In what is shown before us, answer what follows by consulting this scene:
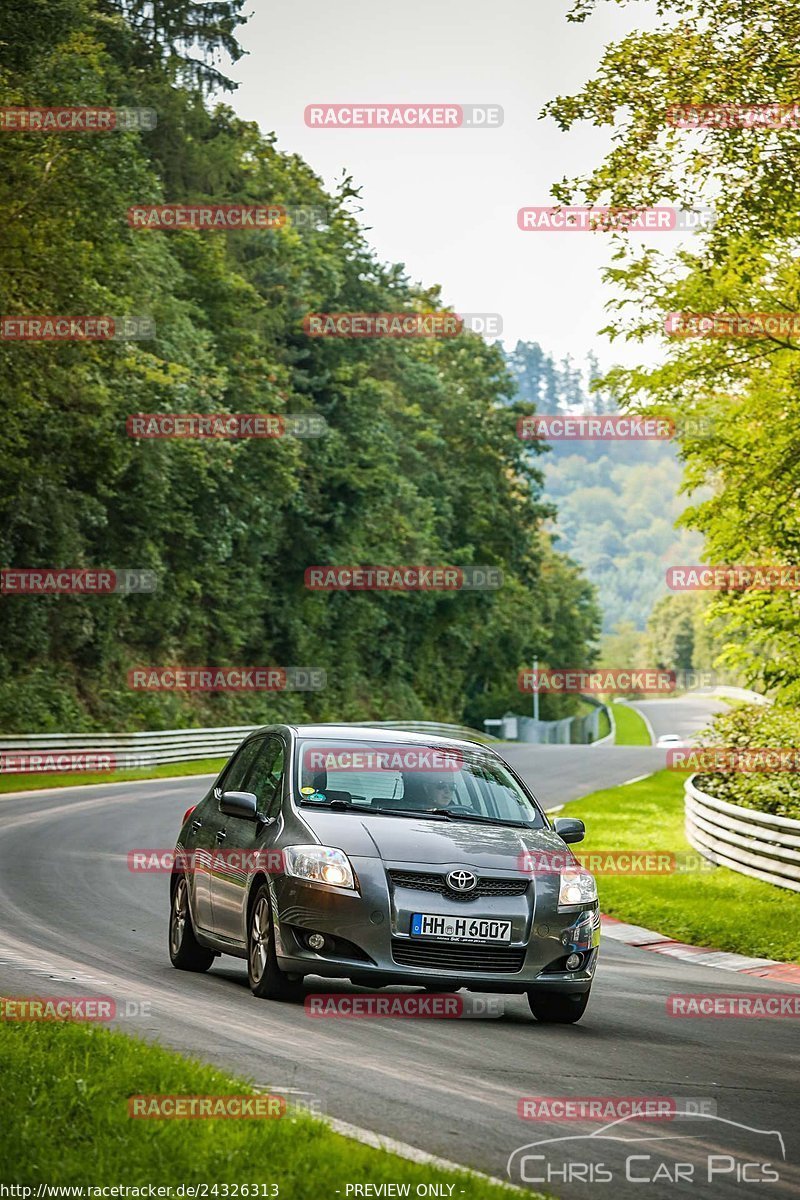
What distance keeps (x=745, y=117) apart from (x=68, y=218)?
16.2 m

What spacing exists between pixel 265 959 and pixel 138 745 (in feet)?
114

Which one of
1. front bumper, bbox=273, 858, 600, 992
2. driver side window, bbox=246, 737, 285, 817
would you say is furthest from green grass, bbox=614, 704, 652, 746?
front bumper, bbox=273, 858, 600, 992

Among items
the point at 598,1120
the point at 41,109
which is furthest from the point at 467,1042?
the point at 41,109

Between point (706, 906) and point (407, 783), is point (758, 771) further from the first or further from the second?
point (407, 783)

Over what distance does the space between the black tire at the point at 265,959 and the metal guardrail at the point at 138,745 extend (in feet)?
81.1

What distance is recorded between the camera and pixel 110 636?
47938 millimetres

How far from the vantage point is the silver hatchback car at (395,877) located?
925 centimetres

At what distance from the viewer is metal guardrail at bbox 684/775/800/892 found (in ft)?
62.0

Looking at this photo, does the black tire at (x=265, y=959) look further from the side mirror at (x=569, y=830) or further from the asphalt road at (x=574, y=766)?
the asphalt road at (x=574, y=766)

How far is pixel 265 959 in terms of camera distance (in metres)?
9.70

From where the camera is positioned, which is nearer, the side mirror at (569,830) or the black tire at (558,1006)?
the black tire at (558,1006)

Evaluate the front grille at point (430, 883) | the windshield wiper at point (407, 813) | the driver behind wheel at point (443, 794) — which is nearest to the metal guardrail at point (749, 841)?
the driver behind wheel at point (443, 794)

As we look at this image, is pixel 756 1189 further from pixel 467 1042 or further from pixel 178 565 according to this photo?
pixel 178 565

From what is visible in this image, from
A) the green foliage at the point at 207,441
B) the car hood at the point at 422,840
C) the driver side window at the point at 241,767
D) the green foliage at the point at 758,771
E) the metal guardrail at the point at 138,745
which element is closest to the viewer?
the car hood at the point at 422,840
